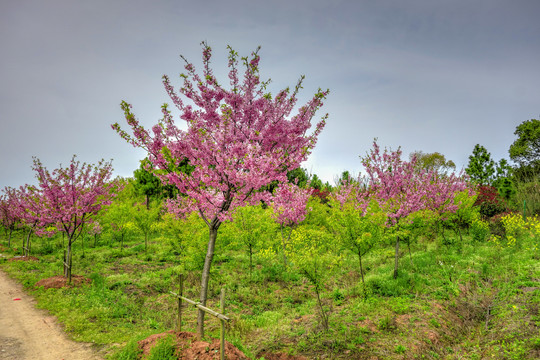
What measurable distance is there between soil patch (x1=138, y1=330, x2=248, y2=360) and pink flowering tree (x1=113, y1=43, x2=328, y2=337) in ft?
1.62

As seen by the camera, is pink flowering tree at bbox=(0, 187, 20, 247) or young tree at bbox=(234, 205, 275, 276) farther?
pink flowering tree at bbox=(0, 187, 20, 247)

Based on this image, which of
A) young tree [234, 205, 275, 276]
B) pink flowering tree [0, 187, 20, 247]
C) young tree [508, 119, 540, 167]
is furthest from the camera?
young tree [508, 119, 540, 167]

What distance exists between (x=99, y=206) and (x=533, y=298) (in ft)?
63.1

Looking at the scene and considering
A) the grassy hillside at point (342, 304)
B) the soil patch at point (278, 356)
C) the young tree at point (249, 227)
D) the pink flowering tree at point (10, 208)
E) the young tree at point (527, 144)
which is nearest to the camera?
the soil patch at point (278, 356)

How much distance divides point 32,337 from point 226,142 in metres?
8.38

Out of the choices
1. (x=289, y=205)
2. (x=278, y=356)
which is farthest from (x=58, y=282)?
(x=289, y=205)

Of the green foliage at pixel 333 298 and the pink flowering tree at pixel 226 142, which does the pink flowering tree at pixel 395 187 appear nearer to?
the green foliage at pixel 333 298

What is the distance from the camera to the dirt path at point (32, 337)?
6.90 meters

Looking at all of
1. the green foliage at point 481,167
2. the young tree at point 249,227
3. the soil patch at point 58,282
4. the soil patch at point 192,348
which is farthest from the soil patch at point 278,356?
the green foliage at point 481,167

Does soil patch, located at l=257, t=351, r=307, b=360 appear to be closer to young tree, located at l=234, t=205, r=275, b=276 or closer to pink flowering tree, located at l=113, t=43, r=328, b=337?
pink flowering tree, located at l=113, t=43, r=328, b=337

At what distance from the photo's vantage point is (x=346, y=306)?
412 inches

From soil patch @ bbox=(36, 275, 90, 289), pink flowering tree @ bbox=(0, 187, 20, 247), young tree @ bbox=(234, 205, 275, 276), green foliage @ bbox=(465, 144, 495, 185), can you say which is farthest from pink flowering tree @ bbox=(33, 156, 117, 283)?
green foliage @ bbox=(465, 144, 495, 185)

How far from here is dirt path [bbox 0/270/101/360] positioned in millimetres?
6902

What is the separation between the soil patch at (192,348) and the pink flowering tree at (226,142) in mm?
493
